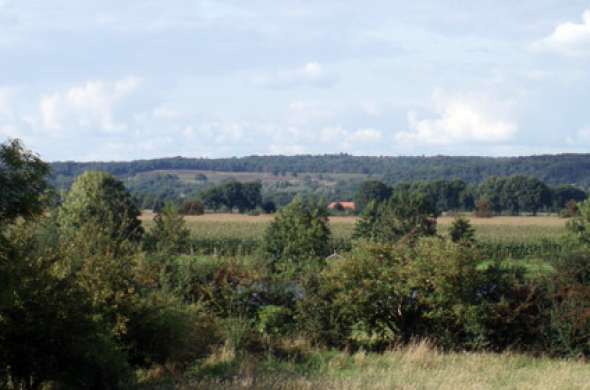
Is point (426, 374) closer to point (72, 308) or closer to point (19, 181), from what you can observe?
point (72, 308)

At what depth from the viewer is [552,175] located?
517 ft

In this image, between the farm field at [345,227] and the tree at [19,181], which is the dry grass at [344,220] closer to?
the farm field at [345,227]

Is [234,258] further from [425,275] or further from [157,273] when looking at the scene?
[425,275]

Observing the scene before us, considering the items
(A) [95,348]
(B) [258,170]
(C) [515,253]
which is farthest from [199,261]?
(B) [258,170]

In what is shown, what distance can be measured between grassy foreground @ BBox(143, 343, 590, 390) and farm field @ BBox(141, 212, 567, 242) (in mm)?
60414

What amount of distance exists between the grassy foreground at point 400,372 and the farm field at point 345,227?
60.4 m

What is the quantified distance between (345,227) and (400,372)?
8060cm

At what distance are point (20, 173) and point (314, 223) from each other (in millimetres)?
45018

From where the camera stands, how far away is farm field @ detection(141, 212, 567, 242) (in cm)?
8256

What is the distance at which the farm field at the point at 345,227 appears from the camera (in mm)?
82562

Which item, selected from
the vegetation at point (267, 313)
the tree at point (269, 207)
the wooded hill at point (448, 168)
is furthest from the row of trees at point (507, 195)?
the vegetation at point (267, 313)

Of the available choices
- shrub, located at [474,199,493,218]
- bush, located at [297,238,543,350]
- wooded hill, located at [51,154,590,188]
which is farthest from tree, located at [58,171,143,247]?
wooded hill, located at [51,154,590,188]

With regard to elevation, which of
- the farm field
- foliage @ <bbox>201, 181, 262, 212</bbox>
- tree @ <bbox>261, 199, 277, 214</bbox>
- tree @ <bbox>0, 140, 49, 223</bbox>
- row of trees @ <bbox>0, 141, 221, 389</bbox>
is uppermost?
tree @ <bbox>0, 140, 49, 223</bbox>

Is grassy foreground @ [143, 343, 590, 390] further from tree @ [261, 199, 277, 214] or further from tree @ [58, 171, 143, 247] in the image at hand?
tree @ [261, 199, 277, 214]
